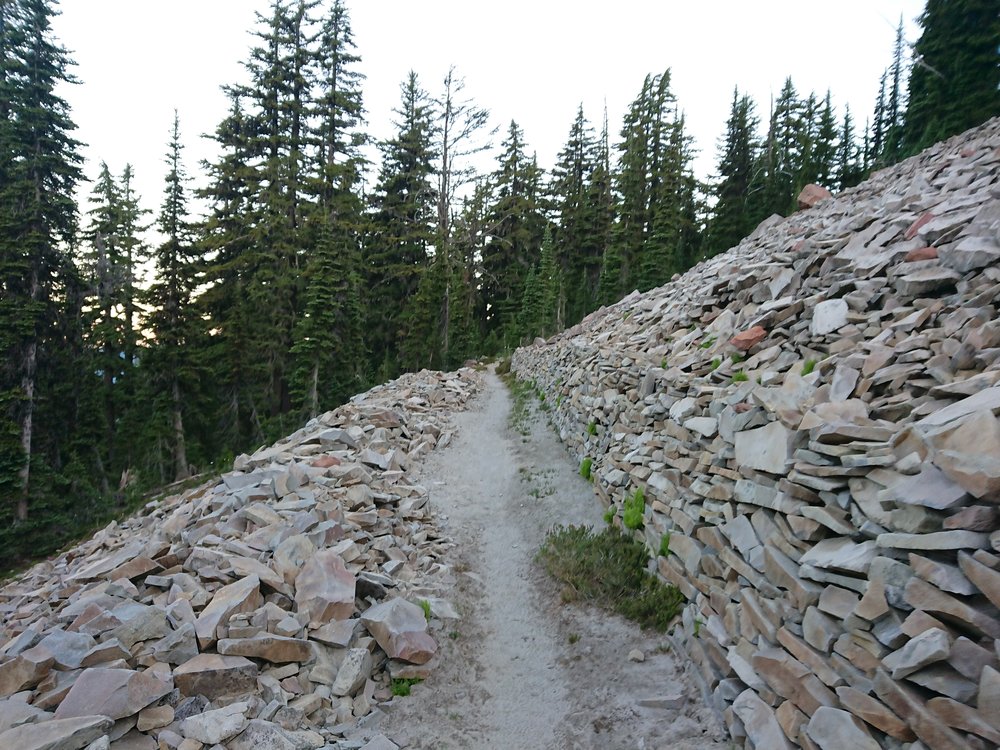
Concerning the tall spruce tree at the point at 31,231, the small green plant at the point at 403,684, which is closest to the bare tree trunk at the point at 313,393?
the tall spruce tree at the point at 31,231

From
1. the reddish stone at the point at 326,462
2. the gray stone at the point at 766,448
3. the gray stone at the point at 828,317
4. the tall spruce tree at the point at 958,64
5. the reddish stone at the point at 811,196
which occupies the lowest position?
the reddish stone at the point at 326,462

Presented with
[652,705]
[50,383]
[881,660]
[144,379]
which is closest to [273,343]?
[144,379]

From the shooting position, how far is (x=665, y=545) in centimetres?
664

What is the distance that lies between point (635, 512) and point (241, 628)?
5301mm

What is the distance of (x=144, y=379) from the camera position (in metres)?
27.6

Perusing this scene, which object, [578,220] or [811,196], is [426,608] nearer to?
[811,196]

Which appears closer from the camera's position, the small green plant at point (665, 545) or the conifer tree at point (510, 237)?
the small green plant at point (665, 545)

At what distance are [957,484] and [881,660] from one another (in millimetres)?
1154

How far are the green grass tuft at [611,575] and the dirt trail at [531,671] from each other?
194 millimetres

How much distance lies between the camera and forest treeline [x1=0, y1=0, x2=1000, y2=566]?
22.5 meters

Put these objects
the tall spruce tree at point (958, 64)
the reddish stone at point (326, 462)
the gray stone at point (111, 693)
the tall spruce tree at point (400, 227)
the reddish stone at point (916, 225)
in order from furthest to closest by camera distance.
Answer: the tall spruce tree at point (400, 227)
the tall spruce tree at point (958, 64)
the reddish stone at point (326, 462)
the reddish stone at point (916, 225)
the gray stone at point (111, 693)

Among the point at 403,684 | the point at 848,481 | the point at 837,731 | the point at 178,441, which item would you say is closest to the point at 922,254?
the point at 848,481

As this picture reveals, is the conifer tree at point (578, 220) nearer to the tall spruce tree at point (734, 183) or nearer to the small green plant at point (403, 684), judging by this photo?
the tall spruce tree at point (734, 183)

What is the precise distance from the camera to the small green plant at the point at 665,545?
6586 mm
